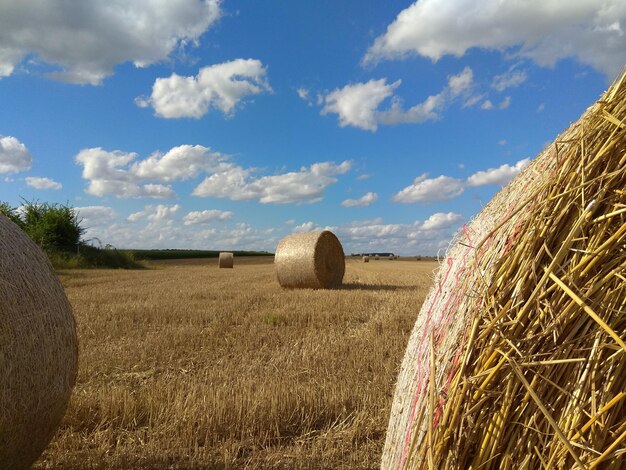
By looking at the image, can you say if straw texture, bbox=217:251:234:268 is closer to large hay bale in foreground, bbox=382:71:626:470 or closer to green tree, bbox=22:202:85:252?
green tree, bbox=22:202:85:252

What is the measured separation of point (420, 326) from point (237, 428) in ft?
6.32

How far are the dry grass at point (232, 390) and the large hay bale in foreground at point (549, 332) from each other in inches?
69.6

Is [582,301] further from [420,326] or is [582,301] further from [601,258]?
[420,326]

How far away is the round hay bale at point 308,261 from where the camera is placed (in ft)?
44.9

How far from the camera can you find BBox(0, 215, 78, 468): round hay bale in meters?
3.17

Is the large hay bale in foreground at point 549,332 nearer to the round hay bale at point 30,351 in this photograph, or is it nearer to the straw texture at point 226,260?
the round hay bale at point 30,351

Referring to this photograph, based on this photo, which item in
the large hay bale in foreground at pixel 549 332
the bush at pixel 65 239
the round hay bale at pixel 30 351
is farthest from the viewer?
the bush at pixel 65 239

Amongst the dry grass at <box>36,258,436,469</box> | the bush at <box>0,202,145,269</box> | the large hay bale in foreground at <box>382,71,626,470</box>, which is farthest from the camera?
the bush at <box>0,202,145,269</box>

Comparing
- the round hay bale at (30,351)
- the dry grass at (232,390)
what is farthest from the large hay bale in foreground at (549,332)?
the round hay bale at (30,351)

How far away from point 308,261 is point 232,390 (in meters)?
9.17

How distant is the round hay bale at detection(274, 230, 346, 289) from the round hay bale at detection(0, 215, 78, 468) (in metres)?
10.0

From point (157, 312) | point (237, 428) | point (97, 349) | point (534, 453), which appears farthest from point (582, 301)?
point (157, 312)

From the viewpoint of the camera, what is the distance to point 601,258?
1936 mm

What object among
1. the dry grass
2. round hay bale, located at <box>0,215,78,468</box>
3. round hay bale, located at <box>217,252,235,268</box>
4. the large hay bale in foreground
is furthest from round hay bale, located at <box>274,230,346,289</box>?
round hay bale, located at <box>217,252,235,268</box>
